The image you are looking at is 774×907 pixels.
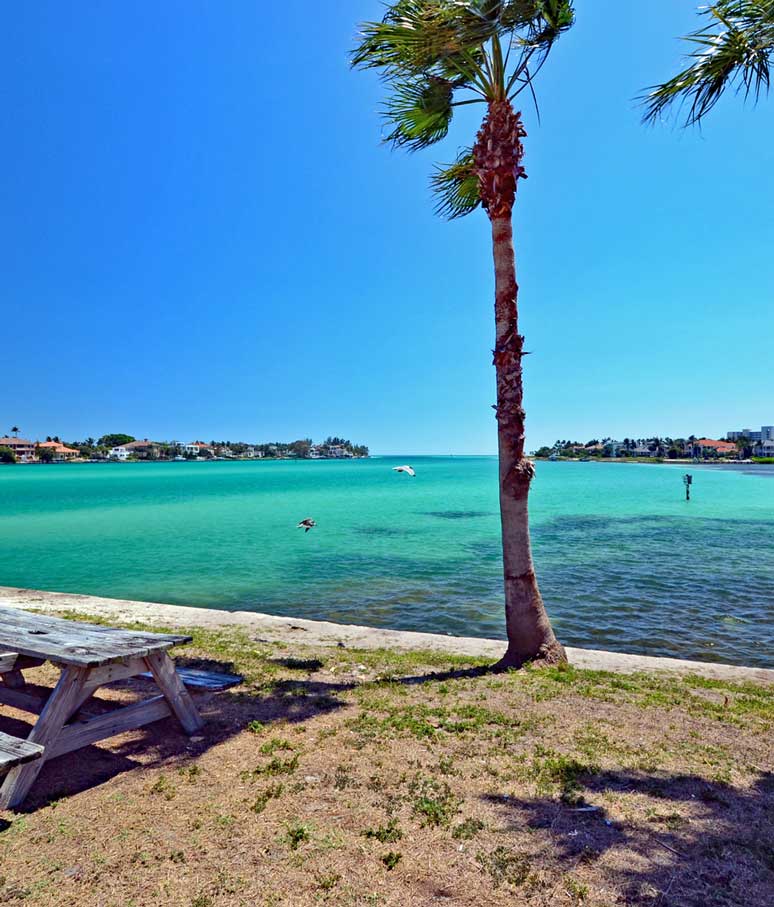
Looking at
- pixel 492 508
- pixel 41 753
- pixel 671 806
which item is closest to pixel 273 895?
pixel 41 753

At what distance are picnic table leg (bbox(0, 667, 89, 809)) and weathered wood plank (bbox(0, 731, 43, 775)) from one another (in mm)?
117

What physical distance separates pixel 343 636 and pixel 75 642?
18.8ft

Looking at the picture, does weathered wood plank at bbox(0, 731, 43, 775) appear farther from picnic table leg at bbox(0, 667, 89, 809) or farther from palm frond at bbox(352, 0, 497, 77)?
palm frond at bbox(352, 0, 497, 77)

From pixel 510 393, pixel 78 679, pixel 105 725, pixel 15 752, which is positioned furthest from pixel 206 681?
pixel 510 393

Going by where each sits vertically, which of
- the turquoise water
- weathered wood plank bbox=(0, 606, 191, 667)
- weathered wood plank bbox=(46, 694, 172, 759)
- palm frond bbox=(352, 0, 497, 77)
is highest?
palm frond bbox=(352, 0, 497, 77)

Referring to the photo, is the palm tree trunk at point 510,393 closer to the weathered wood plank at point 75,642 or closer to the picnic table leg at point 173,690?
the picnic table leg at point 173,690

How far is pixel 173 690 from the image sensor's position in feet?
15.5

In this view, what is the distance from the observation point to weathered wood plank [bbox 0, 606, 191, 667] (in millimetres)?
3895

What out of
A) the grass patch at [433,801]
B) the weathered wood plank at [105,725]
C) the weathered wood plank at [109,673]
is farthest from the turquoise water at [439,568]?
the weathered wood plank at [109,673]

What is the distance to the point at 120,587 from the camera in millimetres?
16500

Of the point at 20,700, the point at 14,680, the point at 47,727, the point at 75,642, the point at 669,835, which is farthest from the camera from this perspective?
the point at 14,680

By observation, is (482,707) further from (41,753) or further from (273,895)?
(41,753)

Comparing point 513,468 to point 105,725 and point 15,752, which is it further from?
point 15,752

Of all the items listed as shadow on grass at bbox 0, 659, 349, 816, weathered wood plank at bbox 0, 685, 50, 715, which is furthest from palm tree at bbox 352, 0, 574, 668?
weathered wood plank at bbox 0, 685, 50, 715
